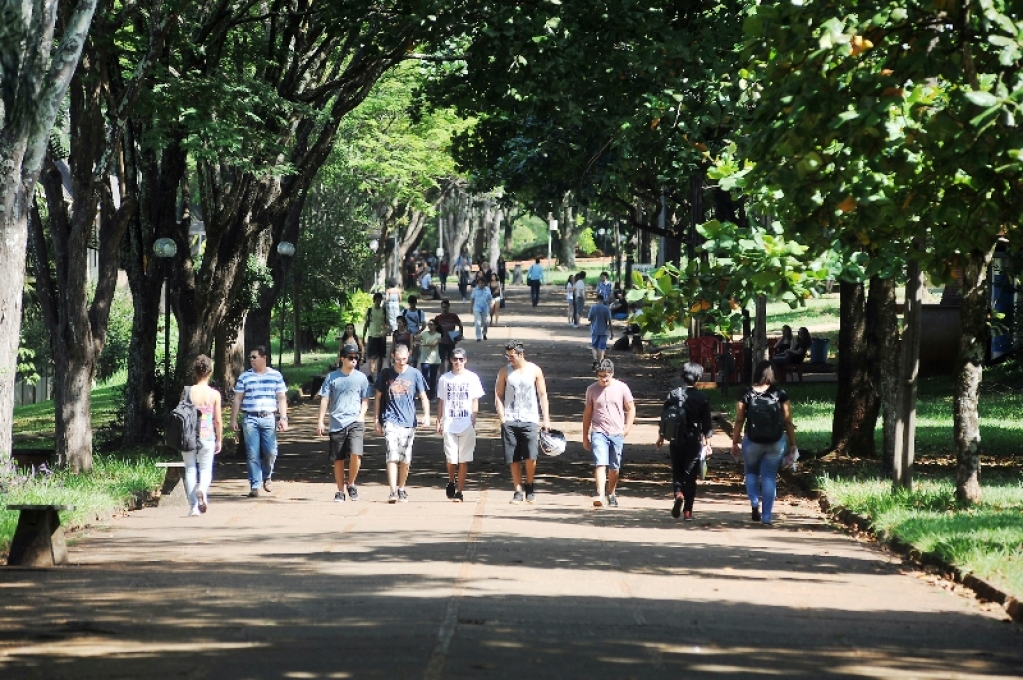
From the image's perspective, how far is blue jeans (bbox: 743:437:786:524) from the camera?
15766mm

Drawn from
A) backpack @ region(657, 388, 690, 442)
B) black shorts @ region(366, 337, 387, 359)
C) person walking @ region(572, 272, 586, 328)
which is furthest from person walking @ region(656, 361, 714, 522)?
person walking @ region(572, 272, 586, 328)

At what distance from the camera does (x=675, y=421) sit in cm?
1600

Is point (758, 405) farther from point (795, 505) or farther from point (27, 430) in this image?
point (27, 430)

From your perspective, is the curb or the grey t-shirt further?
the grey t-shirt

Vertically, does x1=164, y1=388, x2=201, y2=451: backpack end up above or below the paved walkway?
above

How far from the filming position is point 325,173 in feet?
142

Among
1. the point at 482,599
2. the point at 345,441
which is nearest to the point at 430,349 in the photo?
the point at 345,441

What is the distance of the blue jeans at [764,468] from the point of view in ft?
51.7

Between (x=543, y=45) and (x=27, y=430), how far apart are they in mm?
16759

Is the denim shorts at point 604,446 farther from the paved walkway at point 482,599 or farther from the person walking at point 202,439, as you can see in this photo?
the person walking at point 202,439

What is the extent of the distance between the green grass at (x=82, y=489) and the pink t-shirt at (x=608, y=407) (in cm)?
524

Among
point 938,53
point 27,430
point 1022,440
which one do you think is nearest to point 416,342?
point 27,430

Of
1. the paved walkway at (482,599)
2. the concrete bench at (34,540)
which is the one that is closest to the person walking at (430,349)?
the paved walkway at (482,599)

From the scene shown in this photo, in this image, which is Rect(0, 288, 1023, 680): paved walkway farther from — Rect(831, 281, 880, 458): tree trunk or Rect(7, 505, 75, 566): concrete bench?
Rect(831, 281, 880, 458): tree trunk
